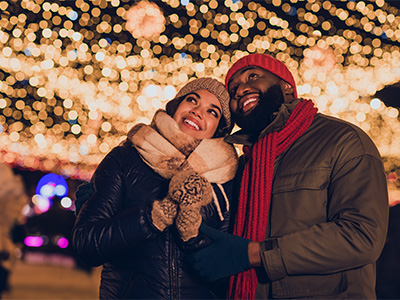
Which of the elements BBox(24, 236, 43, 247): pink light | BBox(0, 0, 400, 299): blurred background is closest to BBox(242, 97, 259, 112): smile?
BBox(0, 0, 400, 299): blurred background

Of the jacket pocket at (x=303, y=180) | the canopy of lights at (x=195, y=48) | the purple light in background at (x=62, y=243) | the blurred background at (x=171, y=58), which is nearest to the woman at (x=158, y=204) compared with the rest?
the jacket pocket at (x=303, y=180)

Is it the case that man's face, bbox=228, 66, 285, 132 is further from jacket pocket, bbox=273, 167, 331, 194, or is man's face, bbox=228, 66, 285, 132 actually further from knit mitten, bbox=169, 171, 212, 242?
knit mitten, bbox=169, 171, 212, 242

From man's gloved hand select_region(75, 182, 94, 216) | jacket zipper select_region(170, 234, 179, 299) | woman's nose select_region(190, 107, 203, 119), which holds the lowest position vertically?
jacket zipper select_region(170, 234, 179, 299)

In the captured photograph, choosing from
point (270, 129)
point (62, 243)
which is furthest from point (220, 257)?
point (62, 243)

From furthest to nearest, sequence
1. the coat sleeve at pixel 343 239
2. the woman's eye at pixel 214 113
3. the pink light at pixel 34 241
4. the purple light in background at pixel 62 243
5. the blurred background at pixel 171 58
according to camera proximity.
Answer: the pink light at pixel 34 241 < the purple light in background at pixel 62 243 < the blurred background at pixel 171 58 < the woman's eye at pixel 214 113 < the coat sleeve at pixel 343 239

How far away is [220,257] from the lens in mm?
2506

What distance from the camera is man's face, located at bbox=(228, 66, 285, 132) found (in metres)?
3.03

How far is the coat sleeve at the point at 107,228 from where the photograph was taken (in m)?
2.50

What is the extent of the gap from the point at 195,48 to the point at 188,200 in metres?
5.61

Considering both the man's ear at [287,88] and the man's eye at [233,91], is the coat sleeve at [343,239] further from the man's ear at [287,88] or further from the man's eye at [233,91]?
the man's eye at [233,91]

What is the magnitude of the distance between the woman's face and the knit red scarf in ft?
1.15

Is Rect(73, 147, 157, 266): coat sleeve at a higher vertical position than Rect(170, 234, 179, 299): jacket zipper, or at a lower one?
higher

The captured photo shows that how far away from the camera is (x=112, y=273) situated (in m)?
2.69

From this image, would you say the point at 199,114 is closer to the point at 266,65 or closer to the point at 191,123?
the point at 191,123
